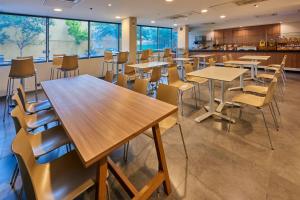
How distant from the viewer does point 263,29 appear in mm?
8734

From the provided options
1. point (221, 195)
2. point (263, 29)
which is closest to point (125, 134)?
point (221, 195)

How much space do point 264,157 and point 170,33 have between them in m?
10.4

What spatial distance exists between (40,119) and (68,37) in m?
5.51

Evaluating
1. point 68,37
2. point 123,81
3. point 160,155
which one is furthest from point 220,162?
point 68,37

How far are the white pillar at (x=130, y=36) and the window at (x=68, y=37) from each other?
1.53 meters

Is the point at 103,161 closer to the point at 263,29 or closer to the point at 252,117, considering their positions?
the point at 252,117

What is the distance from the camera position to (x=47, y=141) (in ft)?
5.50

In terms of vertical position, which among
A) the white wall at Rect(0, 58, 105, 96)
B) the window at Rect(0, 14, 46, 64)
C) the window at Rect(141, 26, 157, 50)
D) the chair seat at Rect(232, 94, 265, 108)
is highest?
the window at Rect(141, 26, 157, 50)

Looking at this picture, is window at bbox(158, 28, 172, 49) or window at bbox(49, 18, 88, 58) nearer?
window at bbox(49, 18, 88, 58)

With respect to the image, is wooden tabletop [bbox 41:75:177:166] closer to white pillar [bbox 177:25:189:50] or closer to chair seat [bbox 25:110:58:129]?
chair seat [bbox 25:110:58:129]

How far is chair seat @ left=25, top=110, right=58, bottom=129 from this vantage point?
6.64 feet

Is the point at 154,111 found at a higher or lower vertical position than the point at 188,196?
higher

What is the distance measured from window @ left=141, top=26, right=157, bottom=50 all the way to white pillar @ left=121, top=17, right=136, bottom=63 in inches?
98.5

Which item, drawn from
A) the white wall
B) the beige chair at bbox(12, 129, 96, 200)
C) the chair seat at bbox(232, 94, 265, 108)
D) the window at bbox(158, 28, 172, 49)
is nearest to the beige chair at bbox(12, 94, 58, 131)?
the beige chair at bbox(12, 129, 96, 200)
